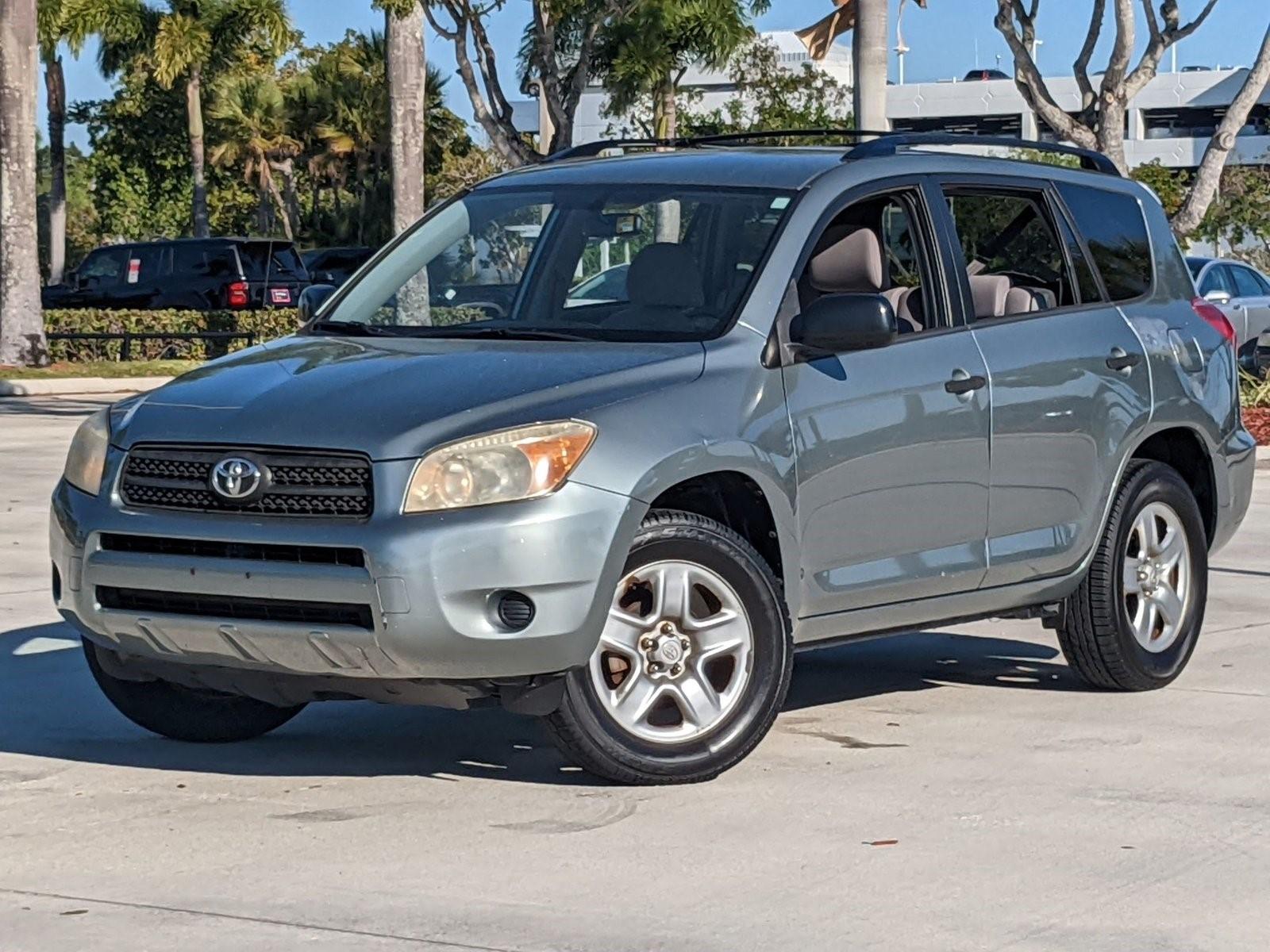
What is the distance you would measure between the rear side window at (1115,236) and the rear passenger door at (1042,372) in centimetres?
9

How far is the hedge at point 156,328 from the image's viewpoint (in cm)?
3031

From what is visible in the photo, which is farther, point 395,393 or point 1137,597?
point 1137,597

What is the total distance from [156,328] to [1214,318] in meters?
24.0

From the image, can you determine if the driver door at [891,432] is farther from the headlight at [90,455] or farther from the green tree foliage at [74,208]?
the green tree foliage at [74,208]

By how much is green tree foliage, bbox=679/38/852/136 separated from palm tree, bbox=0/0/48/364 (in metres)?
34.4

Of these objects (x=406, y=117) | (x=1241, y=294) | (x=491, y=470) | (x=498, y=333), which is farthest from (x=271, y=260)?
(x=491, y=470)

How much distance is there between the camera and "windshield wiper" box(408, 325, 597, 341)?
6.71 metres

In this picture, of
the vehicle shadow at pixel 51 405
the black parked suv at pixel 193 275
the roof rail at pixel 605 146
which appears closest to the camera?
the roof rail at pixel 605 146

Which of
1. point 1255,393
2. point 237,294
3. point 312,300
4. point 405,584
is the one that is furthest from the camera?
point 237,294

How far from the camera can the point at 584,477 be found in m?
5.98

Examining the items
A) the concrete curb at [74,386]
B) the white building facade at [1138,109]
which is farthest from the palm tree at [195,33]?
the white building facade at [1138,109]

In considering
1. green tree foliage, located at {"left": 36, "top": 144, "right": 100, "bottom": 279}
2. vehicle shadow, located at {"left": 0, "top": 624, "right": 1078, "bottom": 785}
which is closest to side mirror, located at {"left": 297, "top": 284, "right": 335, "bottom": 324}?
vehicle shadow, located at {"left": 0, "top": 624, "right": 1078, "bottom": 785}

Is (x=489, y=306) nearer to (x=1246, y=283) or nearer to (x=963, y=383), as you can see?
(x=963, y=383)

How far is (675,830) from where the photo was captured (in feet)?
19.4
